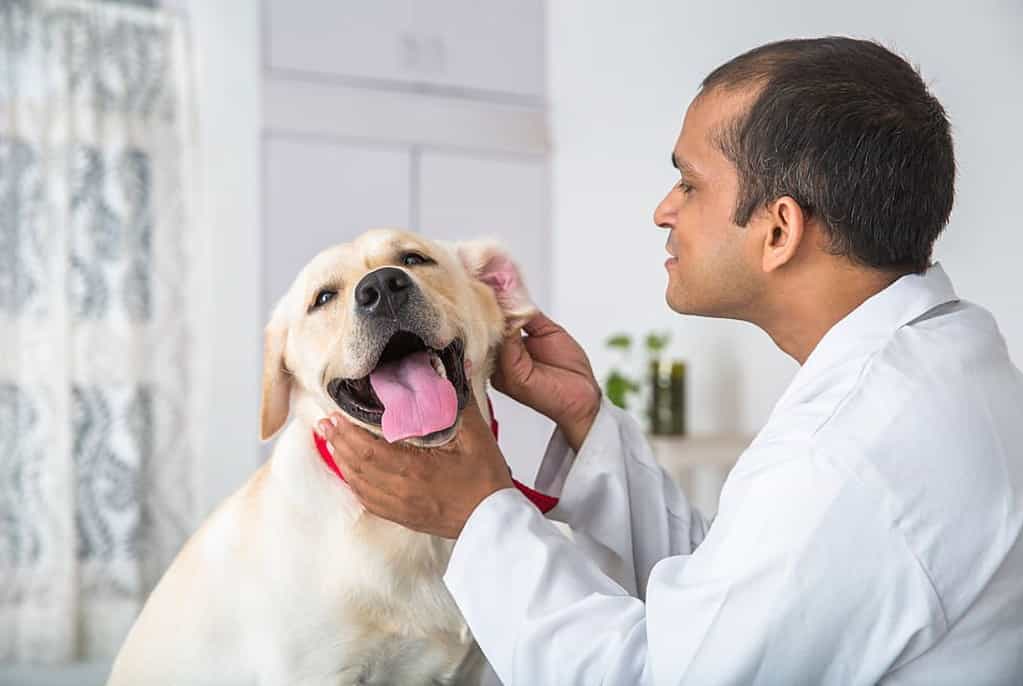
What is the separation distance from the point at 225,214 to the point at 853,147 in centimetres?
325

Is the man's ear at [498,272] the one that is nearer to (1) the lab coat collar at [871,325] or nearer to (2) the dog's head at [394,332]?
(2) the dog's head at [394,332]

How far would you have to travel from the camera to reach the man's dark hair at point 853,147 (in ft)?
3.41

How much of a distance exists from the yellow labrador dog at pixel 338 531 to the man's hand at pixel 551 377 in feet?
0.13

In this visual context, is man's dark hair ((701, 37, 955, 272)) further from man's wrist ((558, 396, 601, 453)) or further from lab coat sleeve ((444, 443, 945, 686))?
man's wrist ((558, 396, 601, 453))

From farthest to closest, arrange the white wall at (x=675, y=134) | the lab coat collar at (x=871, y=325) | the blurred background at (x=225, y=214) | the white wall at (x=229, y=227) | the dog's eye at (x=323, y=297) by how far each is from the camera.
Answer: the white wall at (x=229, y=227) < the blurred background at (x=225, y=214) < the white wall at (x=675, y=134) < the dog's eye at (x=323, y=297) < the lab coat collar at (x=871, y=325)

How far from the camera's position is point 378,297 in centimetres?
120

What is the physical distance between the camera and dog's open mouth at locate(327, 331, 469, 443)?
114 centimetres

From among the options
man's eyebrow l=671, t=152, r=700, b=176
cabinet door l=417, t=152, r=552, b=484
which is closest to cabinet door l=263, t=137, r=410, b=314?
cabinet door l=417, t=152, r=552, b=484

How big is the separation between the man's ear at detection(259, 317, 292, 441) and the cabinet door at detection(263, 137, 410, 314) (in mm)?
2700

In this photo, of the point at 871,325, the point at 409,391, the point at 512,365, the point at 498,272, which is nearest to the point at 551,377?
the point at 512,365

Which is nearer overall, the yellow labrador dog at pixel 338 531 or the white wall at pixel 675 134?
the yellow labrador dog at pixel 338 531

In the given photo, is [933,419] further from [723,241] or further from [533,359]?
[533,359]

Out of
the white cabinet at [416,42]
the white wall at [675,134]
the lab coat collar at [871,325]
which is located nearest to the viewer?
the lab coat collar at [871,325]

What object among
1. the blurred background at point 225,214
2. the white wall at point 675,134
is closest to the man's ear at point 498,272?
the white wall at point 675,134
